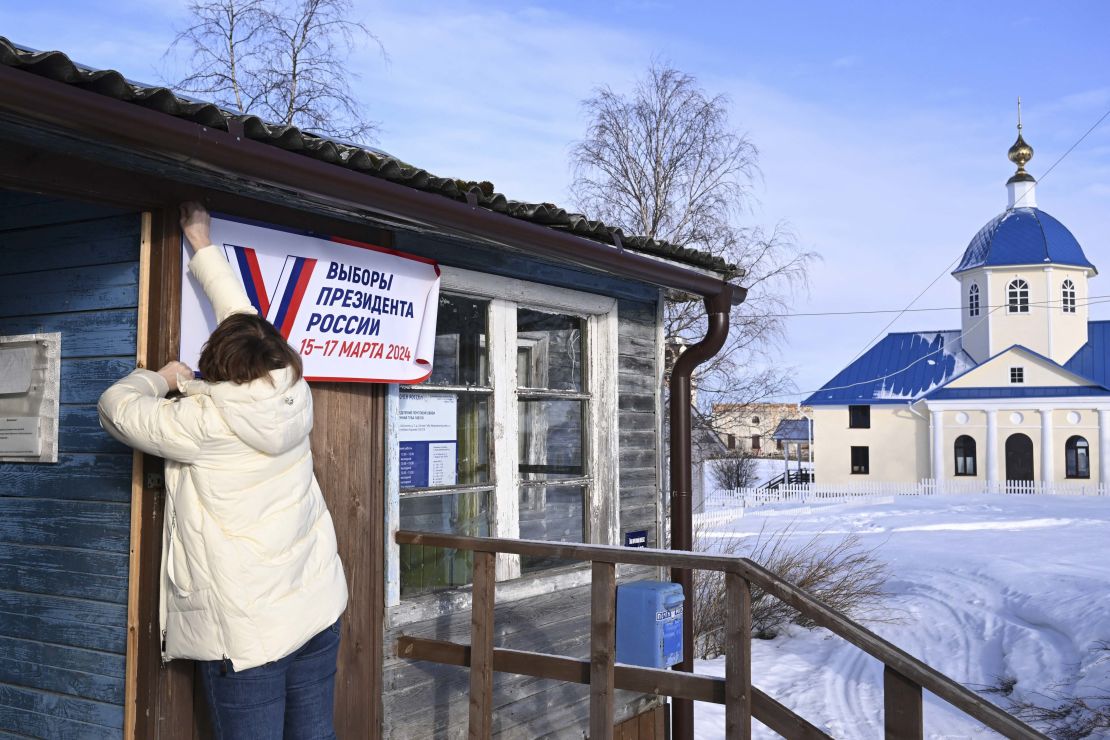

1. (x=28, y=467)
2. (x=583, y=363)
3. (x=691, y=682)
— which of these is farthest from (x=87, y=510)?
(x=583, y=363)

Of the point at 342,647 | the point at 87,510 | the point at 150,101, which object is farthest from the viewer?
the point at 342,647

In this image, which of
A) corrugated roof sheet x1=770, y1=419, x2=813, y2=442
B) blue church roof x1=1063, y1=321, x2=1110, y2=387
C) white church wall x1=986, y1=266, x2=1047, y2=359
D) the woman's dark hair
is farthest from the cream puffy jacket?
corrugated roof sheet x1=770, y1=419, x2=813, y2=442

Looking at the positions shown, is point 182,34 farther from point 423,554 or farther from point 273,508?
point 273,508

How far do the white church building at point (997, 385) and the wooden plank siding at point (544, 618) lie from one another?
31952mm

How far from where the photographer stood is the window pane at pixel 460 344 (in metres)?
4.71

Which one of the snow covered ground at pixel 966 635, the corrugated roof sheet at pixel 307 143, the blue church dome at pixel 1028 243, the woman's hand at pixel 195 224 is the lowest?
the snow covered ground at pixel 966 635

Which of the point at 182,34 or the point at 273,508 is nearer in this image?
the point at 273,508

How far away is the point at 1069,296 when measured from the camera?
37.1m

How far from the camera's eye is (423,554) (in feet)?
14.8

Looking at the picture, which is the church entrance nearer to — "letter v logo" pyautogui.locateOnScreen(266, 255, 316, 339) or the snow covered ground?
the snow covered ground

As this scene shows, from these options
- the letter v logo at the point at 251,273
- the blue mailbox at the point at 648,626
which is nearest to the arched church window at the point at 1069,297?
the blue mailbox at the point at 648,626

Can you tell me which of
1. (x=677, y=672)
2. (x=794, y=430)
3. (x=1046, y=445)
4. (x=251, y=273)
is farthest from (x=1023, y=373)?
(x=251, y=273)

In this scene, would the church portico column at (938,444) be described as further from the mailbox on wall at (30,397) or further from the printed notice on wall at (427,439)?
the mailbox on wall at (30,397)

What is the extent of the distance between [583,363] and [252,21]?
13868mm
